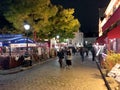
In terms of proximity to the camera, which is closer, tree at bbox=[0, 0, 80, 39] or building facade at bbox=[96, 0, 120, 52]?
building facade at bbox=[96, 0, 120, 52]

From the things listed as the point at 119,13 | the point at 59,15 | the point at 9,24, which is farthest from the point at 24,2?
the point at 119,13

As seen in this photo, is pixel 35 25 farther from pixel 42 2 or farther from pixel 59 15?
pixel 59 15

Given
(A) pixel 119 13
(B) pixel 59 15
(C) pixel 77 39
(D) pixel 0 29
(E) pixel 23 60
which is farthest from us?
(C) pixel 77 39

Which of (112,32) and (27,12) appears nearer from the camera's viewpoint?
(112,32)

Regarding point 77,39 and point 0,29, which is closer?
point 0,29

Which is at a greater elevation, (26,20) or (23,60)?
(26,20)

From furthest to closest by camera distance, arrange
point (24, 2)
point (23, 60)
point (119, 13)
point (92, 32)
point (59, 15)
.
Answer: point (92, 32) < point (59, 15) < point (24, 2) < point (23, 60) < point (119, 13)

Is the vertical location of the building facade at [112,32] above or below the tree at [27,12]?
below

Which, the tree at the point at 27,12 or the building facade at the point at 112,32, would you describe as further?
the tree at the point at 27,12

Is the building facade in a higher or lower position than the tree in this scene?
lower

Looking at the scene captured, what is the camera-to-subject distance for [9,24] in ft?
170

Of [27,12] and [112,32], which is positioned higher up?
[27,12]

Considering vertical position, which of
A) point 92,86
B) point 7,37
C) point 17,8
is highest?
point 17,8

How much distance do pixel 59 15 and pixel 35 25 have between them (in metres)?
18.1
